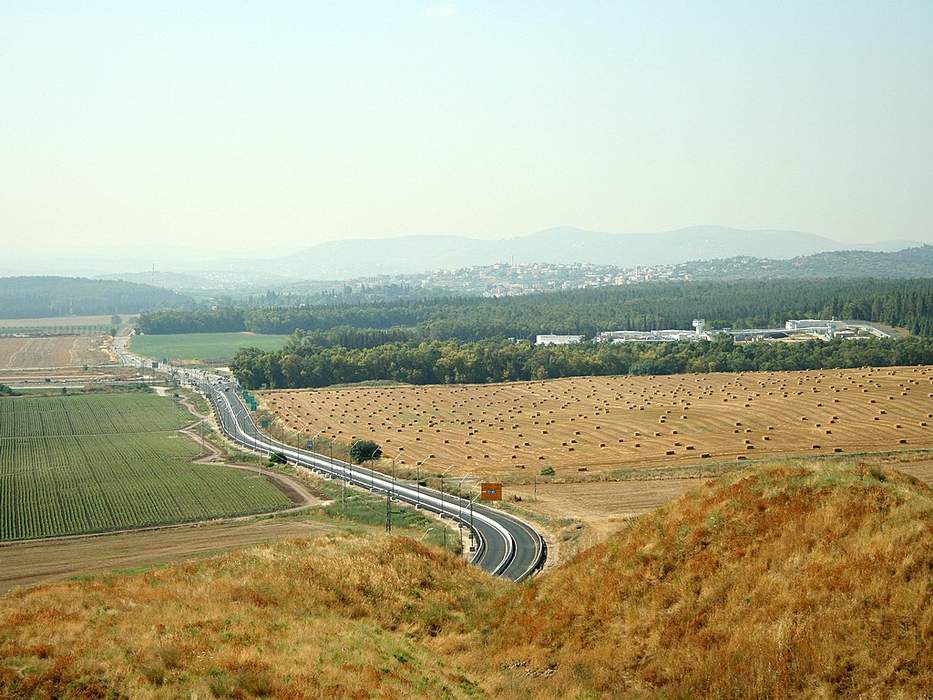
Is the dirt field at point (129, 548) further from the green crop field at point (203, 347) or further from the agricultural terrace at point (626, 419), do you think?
the green crop field at point (203, 347)

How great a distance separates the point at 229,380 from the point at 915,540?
404 feet

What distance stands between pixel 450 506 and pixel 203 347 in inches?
5482

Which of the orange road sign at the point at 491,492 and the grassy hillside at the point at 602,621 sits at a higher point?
the grassy hillside at the point at 602,621

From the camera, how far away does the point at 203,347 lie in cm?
18475

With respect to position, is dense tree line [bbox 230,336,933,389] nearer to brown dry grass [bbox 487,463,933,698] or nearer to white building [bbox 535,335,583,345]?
white building [bbox 535,335,583,345]

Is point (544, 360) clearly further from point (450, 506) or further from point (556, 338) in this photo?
point (450, 506)

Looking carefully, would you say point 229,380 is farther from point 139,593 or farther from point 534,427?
point 139,593

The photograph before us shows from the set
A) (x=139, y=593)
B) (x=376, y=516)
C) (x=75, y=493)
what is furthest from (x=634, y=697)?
(x=75, y=493)

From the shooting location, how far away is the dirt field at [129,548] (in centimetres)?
4272

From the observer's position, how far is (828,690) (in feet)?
58.1

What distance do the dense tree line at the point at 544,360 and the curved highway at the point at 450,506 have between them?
→ 16.7 metres

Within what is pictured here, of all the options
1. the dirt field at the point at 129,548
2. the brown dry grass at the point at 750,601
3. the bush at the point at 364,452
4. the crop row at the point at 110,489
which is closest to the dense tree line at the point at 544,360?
the crop row at the point at 110,489

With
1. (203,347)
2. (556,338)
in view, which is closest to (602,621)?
(556,338)

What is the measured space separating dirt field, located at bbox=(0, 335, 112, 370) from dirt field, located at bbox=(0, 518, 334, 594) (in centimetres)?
11676
